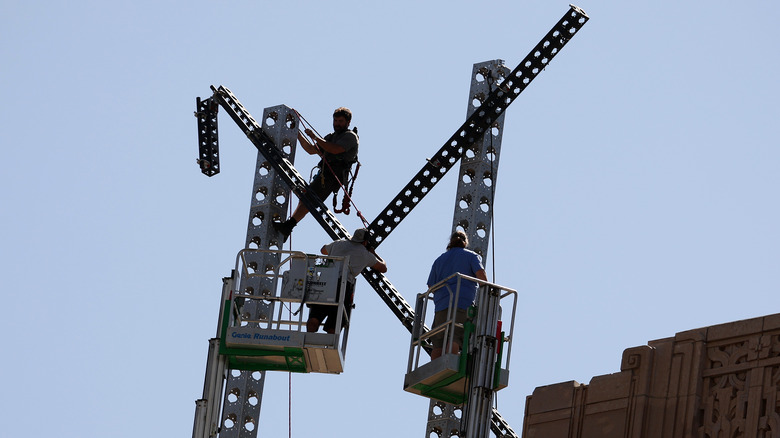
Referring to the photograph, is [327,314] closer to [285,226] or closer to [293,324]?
[293,324]

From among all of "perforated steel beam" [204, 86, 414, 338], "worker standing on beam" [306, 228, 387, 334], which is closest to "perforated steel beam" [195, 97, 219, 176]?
"perforated steel beam" [204, 86, 414, 338]

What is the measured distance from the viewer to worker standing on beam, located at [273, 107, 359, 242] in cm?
2514

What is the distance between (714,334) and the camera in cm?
1950

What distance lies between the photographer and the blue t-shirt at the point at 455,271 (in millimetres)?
19562

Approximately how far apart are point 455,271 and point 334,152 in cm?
574

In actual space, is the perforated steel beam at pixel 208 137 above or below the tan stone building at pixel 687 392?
above

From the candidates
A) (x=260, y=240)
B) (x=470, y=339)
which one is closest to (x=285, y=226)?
(x=260, y=240)

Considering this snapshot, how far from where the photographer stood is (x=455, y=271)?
65.3 feet

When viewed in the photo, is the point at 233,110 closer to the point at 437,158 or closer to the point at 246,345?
the point at 437,158

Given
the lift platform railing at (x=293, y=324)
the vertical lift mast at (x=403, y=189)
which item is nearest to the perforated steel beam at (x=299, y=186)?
the vertical lift mast at (x=403, y=189)

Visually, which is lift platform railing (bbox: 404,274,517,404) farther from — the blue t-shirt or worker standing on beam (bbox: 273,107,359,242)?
worker standing on beam (bbox: 273,107,359,242)

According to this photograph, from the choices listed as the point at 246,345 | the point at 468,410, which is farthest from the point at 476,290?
the point at 246,345

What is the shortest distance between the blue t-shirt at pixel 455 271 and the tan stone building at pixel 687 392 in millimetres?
2100

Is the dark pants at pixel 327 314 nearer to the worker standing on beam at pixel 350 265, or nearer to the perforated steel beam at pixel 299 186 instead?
the worker standing on beam at pixel 350 265
